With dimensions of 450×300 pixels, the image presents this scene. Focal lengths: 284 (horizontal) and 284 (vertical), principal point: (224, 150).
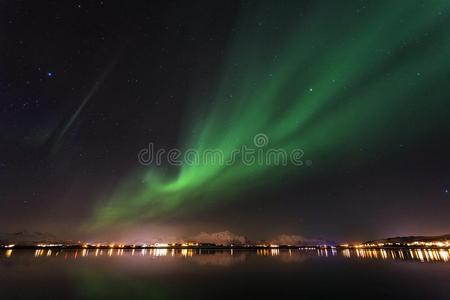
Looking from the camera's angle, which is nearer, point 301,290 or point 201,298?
point 201,298

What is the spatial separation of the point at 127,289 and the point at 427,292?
30.5 meters

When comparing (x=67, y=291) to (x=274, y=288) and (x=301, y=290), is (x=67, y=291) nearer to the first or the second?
(x=274, y=288)

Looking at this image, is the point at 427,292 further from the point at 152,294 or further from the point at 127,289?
the point at 127,289

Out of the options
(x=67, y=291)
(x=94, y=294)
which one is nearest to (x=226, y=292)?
(x=94, y=294)

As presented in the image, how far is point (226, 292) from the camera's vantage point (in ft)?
93.9

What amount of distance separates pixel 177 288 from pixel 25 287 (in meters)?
17.1

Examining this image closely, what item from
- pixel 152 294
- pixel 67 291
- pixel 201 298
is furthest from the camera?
pixel 67 291

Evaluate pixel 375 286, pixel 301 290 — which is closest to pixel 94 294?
pixel 301 290

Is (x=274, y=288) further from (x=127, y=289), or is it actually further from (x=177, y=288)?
(x=127, y=289)

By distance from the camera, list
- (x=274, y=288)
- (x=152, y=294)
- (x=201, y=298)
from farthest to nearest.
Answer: (x=274, y=288) < (x=152, y=294) < (x=201, y=298)

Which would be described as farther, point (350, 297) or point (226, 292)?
point (226, 292)

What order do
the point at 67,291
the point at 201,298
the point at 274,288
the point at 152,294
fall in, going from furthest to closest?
the point at 274,288 → the point at 67,291 → the point at 152,294 → the point at 201,298

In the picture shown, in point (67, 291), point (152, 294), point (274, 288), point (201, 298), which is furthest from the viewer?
point (274, 288)

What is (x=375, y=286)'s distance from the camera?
32.9m
